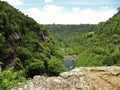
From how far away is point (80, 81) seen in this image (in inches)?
669

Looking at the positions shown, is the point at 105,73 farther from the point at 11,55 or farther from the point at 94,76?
the point at 11,55

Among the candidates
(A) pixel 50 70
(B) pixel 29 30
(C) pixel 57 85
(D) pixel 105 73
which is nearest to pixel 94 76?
(D) pixel 105 73

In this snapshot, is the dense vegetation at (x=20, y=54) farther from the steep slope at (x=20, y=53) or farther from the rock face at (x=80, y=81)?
the rock face at (x=80, y=81)

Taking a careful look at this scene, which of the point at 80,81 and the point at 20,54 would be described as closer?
the point at 80,81

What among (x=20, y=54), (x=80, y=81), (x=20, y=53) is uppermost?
(x=80, y=81)

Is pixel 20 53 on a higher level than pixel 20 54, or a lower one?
higher

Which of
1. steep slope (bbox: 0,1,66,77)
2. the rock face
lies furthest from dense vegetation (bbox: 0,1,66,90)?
the rock face

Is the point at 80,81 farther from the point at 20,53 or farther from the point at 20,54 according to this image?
the point at 20,54

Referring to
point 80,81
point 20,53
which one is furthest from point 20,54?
point 80,81

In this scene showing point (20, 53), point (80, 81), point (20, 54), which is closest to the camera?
point (80, 81)

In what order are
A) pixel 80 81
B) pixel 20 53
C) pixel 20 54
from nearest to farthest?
1. pixel 80 81
2. pixel 20 53
3. pixel 20 54

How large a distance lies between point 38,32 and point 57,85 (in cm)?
13193

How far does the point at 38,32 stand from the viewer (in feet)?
485

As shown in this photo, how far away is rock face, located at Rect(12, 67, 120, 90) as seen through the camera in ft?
54.1
